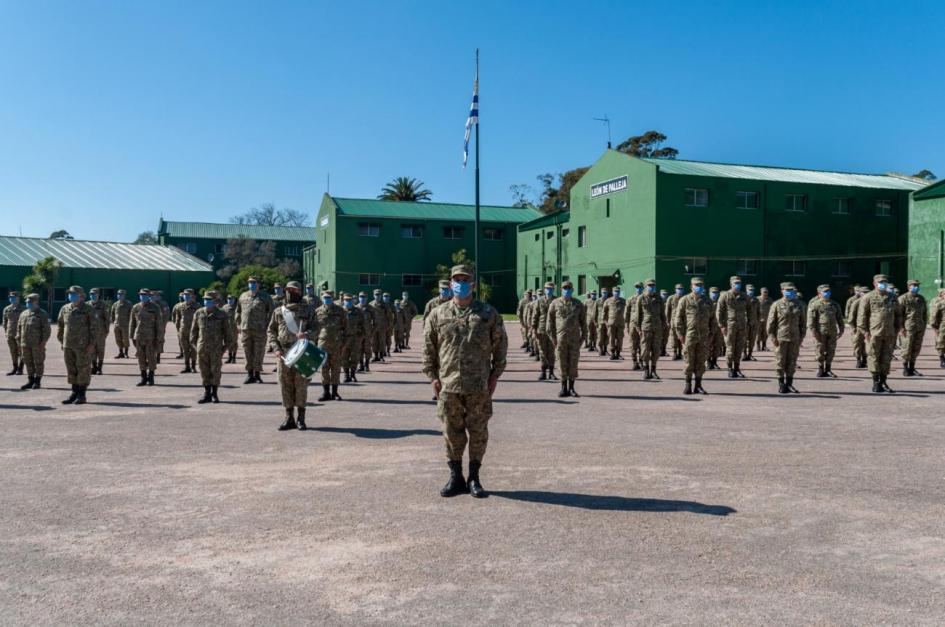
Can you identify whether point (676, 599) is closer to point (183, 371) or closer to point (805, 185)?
point (183, 371)

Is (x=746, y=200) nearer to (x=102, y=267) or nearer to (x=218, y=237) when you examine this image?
(x=102, y=267)

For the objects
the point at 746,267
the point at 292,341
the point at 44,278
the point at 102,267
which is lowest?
the point at 292,341

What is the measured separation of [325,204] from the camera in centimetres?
6788

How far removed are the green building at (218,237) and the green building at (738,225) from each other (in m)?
47.4

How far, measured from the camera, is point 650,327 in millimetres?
17000

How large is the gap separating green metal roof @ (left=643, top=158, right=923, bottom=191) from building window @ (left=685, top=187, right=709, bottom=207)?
0.94 metres

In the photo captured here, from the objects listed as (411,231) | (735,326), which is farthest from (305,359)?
(411,231)

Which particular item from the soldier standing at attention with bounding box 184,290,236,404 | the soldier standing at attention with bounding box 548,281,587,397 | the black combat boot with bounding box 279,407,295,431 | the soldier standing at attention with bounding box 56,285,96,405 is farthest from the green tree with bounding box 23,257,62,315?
the black combat boot with bounding box 279,407,295,431

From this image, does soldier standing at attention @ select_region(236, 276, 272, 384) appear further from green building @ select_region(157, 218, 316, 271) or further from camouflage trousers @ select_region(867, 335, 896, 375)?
green building @ select_region(157, 218, 316, 271)

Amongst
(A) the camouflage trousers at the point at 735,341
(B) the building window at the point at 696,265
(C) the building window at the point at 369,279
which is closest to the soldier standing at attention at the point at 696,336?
(A) the camouflage trousers at the point at 735,341

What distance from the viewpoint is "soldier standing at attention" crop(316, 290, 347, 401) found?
13.5 metres

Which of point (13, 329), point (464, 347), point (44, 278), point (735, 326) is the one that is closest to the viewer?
point (464, 347)

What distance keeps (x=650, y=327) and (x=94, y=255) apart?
2324 inches

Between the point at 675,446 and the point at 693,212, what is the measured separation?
38.8m
